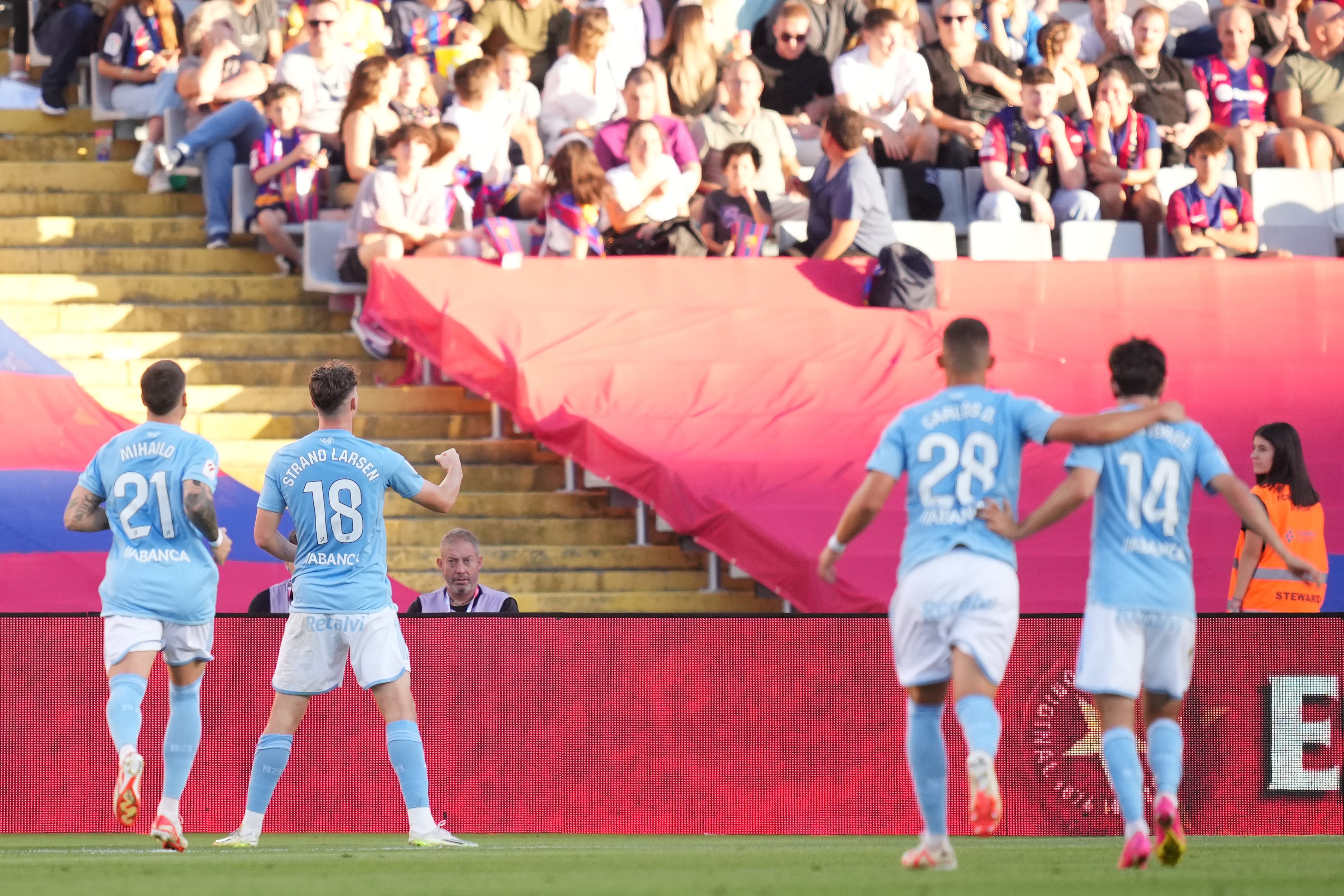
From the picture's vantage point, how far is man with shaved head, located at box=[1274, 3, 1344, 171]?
635 inches

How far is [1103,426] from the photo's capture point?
657cm

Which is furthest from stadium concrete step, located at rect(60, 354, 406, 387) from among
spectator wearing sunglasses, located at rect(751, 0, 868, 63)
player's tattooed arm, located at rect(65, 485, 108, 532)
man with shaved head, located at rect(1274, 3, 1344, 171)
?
man with shaved head, located at rect(1274, 3, 1344, 171)

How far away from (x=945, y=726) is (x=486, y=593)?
2.23 metres

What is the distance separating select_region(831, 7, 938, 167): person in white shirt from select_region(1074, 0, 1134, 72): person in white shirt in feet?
5.42

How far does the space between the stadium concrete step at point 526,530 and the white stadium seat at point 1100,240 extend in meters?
4.33

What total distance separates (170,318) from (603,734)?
650 centimetres

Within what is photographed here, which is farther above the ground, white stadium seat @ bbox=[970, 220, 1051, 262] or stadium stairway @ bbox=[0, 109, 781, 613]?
white stadium seat @ bbox=[970, 220, 1051, 262]

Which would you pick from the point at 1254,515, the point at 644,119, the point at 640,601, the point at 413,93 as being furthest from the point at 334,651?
the point at 413,93

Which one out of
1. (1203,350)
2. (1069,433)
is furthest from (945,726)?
(1203,350)

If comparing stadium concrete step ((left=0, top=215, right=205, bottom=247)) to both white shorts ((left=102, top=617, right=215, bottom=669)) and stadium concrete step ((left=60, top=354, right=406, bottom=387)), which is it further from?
white shorts ((left=102, top=617, right=215, bottom=669))

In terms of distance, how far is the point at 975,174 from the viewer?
603 inches

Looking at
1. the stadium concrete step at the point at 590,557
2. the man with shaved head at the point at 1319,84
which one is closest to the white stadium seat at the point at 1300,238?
the man with shaved head at the point at 1319,84

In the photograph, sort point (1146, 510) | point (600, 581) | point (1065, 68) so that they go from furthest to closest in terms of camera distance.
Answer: point (1065, 68) < point (600, 581) < point (1146, 510)

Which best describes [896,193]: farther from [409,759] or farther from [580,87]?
[409,759]
